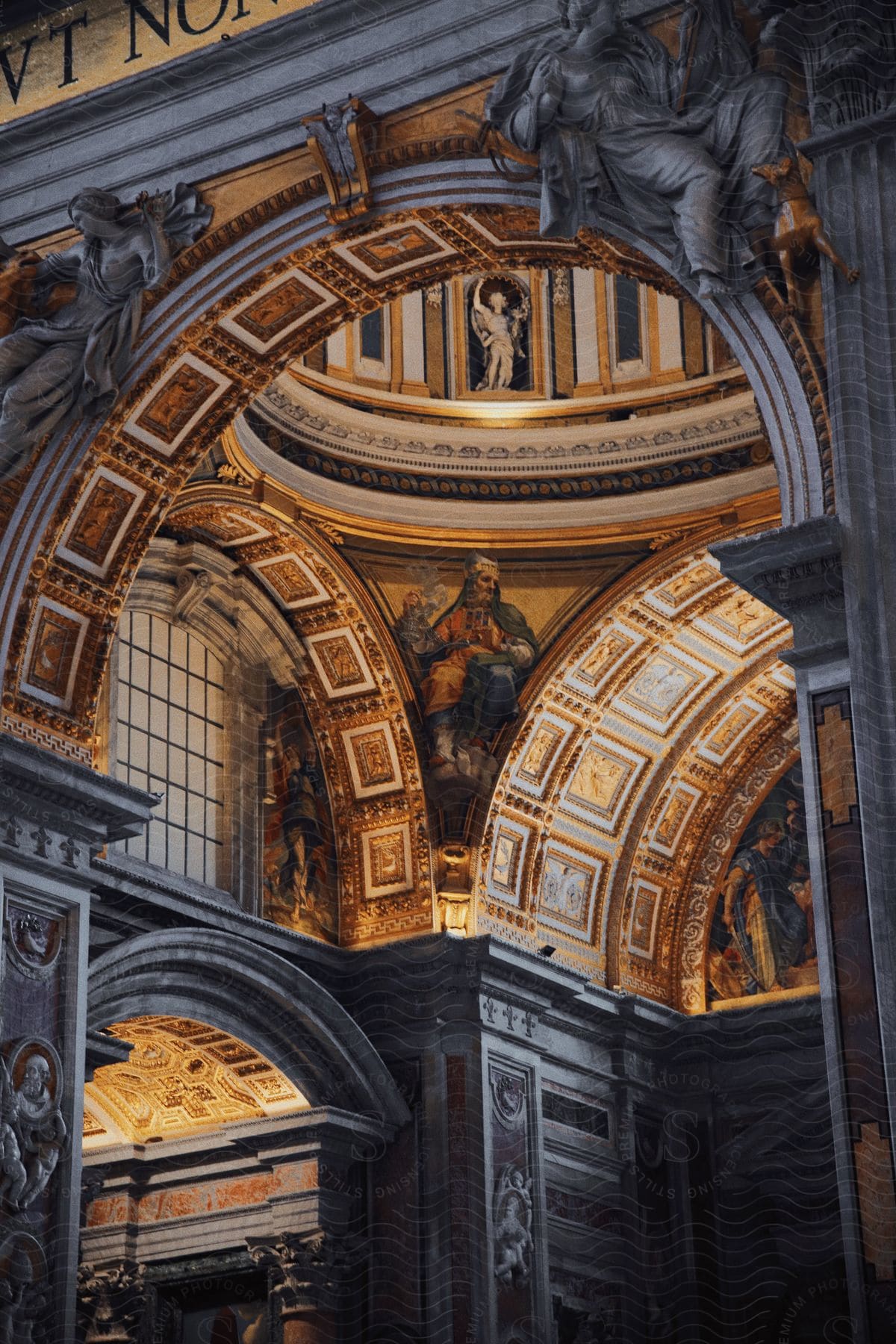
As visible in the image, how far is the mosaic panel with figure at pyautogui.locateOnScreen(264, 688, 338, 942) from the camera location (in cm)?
2052

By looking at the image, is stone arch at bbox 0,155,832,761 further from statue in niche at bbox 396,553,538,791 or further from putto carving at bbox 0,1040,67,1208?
statue in niche at bbox 396,553,538,791

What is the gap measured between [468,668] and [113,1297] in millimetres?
6396

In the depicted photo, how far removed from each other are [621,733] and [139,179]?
876 centimetres

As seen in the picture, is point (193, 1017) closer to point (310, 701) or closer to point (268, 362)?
point (310, 701)

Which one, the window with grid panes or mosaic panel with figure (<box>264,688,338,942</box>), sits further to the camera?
mosaic panel with figure (<box>264,688,338,942</box>)

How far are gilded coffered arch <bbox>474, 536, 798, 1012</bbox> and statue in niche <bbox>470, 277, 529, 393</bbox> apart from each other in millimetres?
2326

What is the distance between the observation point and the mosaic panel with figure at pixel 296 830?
20516 millimetres

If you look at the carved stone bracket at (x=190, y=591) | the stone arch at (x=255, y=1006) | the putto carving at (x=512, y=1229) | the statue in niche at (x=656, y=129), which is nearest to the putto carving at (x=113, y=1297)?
the stone arch at (x=255, y=1006)

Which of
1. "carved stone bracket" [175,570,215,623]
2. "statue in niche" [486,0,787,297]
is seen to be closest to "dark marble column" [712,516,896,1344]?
"statue in niche" [486,0,787,297]

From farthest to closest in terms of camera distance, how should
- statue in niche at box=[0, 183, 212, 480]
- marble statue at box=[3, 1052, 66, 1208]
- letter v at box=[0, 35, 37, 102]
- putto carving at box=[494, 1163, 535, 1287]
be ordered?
putto carving at box=[494, 1163, 535, 1287] < letter v at box=[0, 35, 37, 102] < statue in niche at box=[0, 183, 212, 480] < marble statue at box=[3, 1052, 66, 1208]

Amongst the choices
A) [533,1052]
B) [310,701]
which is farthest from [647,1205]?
[310,701]

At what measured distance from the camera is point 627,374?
69.8 feet

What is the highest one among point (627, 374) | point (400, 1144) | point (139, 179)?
point (627, 374)

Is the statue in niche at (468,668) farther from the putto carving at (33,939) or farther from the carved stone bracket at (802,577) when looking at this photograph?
the carved stone bracket at (802,577)
